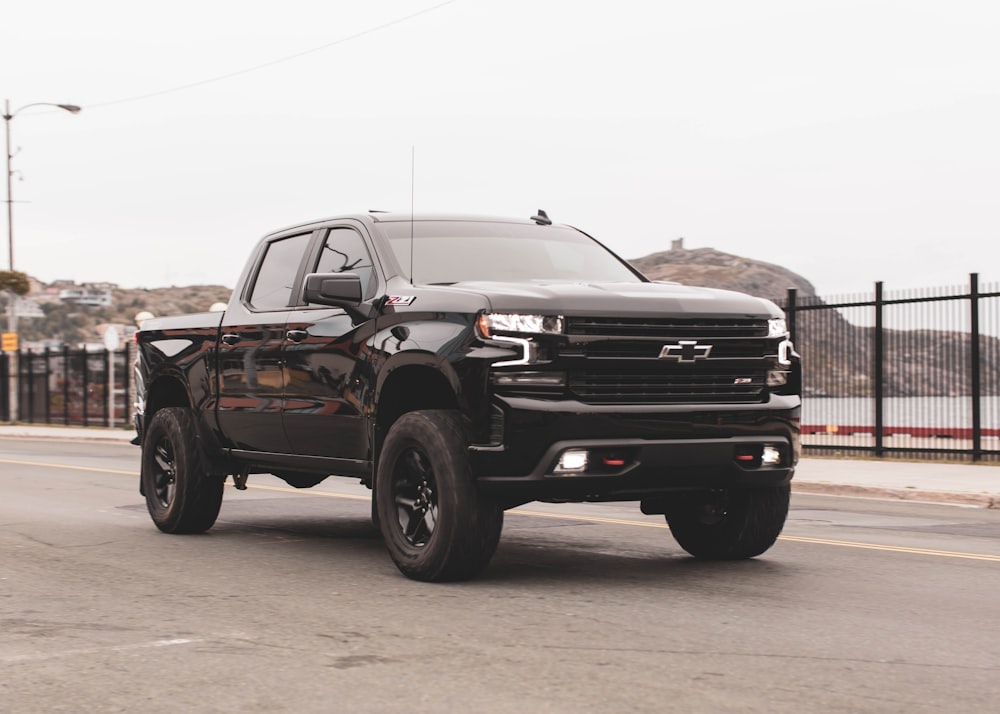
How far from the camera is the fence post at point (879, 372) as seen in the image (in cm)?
1980

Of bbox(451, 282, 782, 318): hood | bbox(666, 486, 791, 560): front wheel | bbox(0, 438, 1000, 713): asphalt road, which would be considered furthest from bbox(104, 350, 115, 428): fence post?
bbox(451, 282, 782, 318): hood

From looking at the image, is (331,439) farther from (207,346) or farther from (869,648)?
(869,648)

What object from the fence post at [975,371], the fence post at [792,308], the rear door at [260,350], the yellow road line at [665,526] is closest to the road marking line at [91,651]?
the rear door at [260,350]

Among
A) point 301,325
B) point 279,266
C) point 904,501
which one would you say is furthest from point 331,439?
point 904,501

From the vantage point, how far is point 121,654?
19.0ft

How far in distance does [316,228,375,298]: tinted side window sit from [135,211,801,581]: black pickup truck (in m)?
0.02

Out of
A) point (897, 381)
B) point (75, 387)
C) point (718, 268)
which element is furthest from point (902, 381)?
point (75, 387)

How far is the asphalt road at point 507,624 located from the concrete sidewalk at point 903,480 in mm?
3502

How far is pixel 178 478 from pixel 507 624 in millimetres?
4401

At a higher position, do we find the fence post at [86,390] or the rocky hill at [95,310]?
the rocky hill at [95,310]

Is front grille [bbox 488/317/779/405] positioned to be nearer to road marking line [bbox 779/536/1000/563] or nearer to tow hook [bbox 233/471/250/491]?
road marking line [bbox 779/536/1000/563]

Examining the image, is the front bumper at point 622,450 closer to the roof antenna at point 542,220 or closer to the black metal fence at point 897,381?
the roof antenna at point 542,220

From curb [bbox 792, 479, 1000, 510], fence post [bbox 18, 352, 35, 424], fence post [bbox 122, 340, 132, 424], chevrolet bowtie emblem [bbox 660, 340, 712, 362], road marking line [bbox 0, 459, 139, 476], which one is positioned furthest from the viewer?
fence post [bbox 18, 352, 35, 424]

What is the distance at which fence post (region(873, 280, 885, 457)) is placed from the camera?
779 inches
